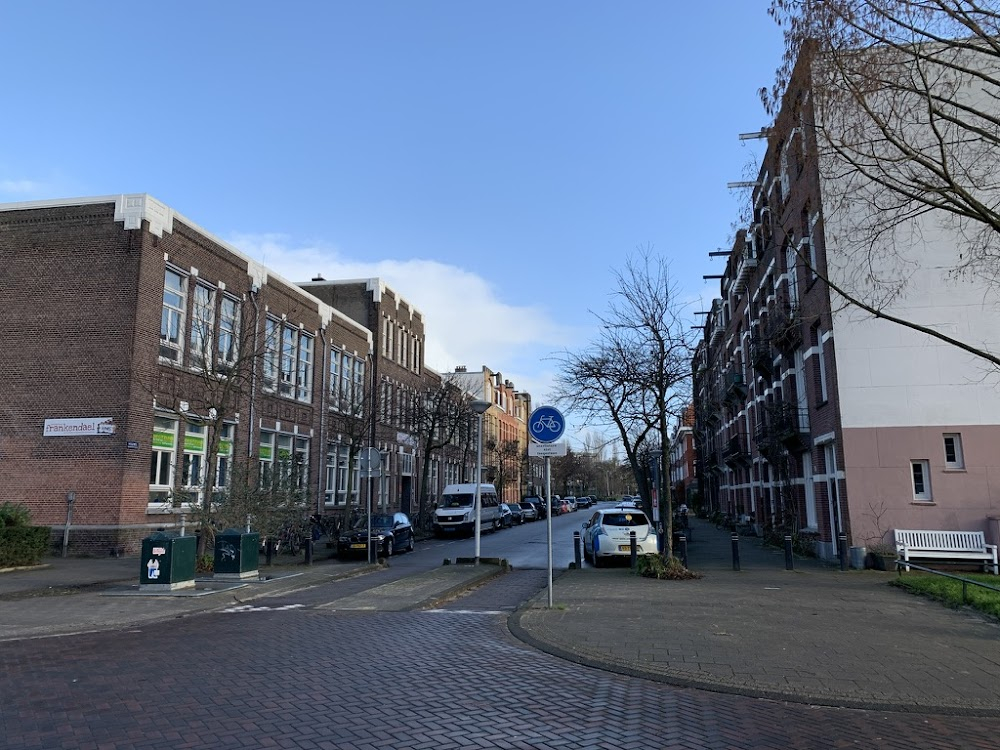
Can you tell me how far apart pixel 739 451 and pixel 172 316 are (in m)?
27.2

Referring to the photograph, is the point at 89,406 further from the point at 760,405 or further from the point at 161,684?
the point at 760,405

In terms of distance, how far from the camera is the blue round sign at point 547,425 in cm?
1195

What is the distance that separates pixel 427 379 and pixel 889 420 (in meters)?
34.5

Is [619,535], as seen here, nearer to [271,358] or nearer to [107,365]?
[107,365]

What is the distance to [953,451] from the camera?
19031 mm

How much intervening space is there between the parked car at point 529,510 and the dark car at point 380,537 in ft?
98.8

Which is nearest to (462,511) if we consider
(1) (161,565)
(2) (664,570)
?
(2) (664,570)

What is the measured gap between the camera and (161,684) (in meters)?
6.97

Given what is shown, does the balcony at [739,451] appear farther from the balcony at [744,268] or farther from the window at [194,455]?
the window at [194,455]

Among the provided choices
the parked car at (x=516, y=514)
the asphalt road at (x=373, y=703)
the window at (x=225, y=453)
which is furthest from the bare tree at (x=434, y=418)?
the asphalt road at (x=373, y=703)

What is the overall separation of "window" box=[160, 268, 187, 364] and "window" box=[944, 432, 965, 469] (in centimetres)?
2218

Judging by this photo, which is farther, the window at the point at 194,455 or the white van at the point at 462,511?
the white van at the point at 462,511

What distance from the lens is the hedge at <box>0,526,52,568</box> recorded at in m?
16.6

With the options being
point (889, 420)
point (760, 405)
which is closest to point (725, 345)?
point (760, 405)
